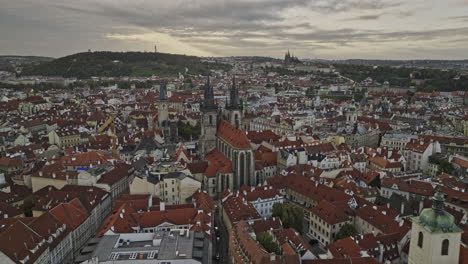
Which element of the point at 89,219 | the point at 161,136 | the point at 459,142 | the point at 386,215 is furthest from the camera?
the point at 161,136

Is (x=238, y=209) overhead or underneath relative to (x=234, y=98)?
underneath

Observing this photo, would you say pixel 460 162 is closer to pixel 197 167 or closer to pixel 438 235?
pixel 197 167

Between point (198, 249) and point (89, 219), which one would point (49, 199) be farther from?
point (198, 249)

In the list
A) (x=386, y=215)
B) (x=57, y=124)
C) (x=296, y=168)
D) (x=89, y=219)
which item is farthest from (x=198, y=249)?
(x=57, y=124)

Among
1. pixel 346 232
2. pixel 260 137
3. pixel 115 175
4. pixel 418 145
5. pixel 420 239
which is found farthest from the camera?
pixel 260 137

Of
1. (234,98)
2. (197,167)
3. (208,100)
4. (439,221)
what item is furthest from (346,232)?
(234,98)

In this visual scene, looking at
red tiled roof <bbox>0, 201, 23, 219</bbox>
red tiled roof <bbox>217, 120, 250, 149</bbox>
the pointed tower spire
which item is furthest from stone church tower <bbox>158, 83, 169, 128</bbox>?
red tiled roof <bbox>0, 201, 23, 219</bbox>
